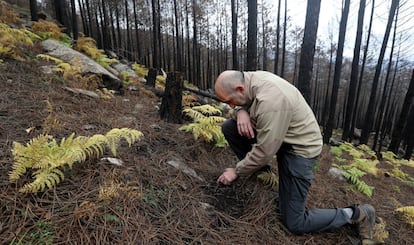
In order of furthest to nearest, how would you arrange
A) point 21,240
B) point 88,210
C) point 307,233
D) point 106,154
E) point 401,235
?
point 401,235
point 106,154
point 307,233
point 88,210
point 21,240

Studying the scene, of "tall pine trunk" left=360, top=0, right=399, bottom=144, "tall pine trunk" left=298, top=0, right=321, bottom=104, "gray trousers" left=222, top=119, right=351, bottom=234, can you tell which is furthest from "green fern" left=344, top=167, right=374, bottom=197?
"tall pine trunk" left=360, top=0, right=399, bottom=144

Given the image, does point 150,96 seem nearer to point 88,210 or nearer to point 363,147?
point 88,210

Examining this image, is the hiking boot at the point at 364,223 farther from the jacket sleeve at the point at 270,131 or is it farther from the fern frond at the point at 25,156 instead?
the fern frond at the point at 25,156

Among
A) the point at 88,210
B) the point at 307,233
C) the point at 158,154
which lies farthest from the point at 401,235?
the point at 88,210

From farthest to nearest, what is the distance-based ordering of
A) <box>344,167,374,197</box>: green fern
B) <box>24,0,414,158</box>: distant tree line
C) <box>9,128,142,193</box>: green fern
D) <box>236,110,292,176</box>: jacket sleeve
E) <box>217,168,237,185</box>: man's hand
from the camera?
<box>24,0,414,158</box>: distant tree line
<box>344,167,374,197</box>: green fern
<box>217,168,237,185</box>: man's hand
<box>236,110,292,176</box>: jacket sleeve
<box>9,128,142,193</box>: green fern

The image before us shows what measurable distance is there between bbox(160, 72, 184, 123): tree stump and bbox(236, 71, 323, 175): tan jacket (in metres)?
2.22

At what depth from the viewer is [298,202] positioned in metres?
2.27

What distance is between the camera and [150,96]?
6566 mm

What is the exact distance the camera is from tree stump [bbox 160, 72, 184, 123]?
440cm

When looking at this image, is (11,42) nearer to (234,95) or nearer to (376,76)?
(234,95)

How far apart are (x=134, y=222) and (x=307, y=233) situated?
1.68 metres

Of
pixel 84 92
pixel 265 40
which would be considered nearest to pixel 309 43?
pixel 84 92

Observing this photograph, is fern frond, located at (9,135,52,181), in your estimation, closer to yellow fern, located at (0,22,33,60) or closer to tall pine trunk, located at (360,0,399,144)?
yellow fern, located at (0,22,33,60)

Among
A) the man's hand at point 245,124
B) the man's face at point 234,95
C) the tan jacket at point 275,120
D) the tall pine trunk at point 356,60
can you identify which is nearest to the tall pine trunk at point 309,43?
the tan jacket at point 275,120
